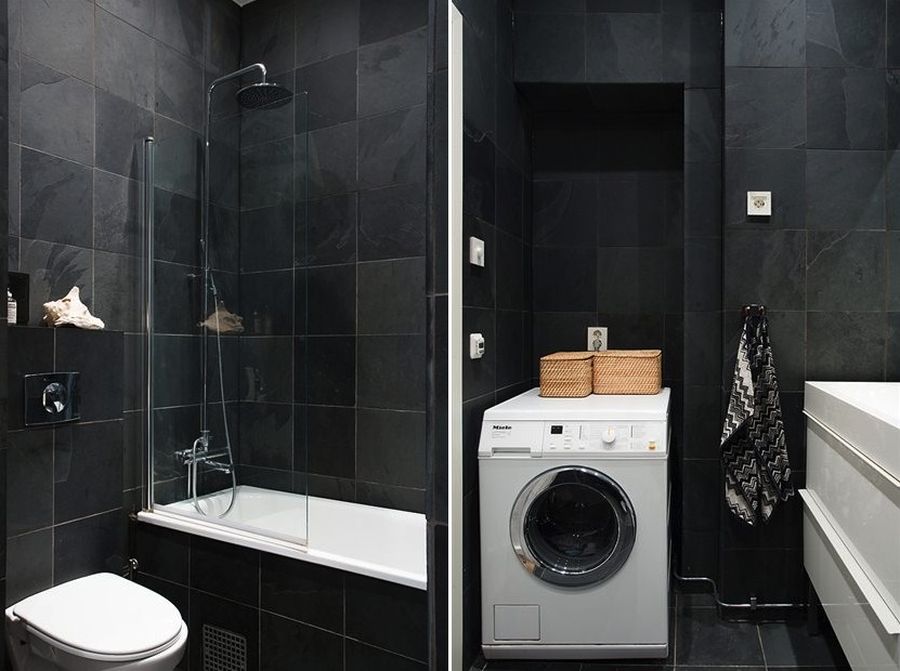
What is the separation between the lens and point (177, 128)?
3.43ft

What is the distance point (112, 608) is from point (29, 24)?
2.65ft

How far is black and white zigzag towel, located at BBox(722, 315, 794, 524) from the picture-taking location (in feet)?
8.13

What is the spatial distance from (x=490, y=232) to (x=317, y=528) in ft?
3.93

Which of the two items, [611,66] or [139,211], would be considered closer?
[139,211]

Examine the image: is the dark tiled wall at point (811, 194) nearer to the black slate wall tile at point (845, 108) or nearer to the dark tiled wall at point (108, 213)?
the black slate wall tile at point (845, 108)

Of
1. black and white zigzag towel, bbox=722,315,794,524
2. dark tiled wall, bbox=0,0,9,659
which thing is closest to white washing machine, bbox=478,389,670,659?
black and white zigzag towel, bbox=722,315,794,524

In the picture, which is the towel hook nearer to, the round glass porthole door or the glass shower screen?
the round glass porthole door

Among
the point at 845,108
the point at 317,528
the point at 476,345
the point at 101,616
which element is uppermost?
the point at 845,108

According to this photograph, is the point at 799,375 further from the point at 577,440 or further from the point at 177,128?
the point at 177,128

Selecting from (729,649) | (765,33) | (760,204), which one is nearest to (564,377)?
(760,204)

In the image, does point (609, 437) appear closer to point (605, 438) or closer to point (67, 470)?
point (605, 438)

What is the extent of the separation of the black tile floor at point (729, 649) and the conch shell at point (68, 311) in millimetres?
1796

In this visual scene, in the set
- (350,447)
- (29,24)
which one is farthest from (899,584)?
(29,24)

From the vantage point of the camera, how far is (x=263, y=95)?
4.80ft
